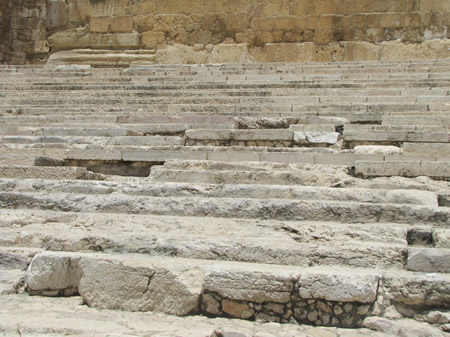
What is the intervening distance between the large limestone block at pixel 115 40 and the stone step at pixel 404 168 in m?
11.0

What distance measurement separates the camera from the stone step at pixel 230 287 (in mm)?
2465

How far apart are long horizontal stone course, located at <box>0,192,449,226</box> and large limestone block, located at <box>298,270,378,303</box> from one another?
0.79 metres

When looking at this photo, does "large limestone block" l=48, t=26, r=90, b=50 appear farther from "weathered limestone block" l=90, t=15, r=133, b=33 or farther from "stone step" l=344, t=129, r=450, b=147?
"stone step" l=344, t=129, r=450, b=147

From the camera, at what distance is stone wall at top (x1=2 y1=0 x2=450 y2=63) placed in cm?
1276

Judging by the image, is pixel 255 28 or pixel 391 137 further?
pixel 255 28

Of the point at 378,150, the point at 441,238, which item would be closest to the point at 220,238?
the point at 441,238

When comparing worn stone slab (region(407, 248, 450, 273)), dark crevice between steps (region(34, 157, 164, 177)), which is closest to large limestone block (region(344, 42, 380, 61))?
dark crevice between steps (region(34, 157, 164, 177))

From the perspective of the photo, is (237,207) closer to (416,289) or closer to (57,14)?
(416,289)

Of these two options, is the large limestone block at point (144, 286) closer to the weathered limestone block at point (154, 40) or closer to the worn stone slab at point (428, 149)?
the worn stone slab at point (428, 149)

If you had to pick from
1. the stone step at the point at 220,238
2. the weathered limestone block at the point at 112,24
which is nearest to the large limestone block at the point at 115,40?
the weathered limestone block at the point at 112,24

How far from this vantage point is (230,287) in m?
2.59

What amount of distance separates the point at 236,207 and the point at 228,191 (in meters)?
0.33

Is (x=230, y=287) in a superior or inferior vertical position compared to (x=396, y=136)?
inferior

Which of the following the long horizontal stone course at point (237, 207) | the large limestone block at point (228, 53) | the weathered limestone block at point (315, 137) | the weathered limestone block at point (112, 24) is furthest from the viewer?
the weathered limestone block at point (112, 24)
